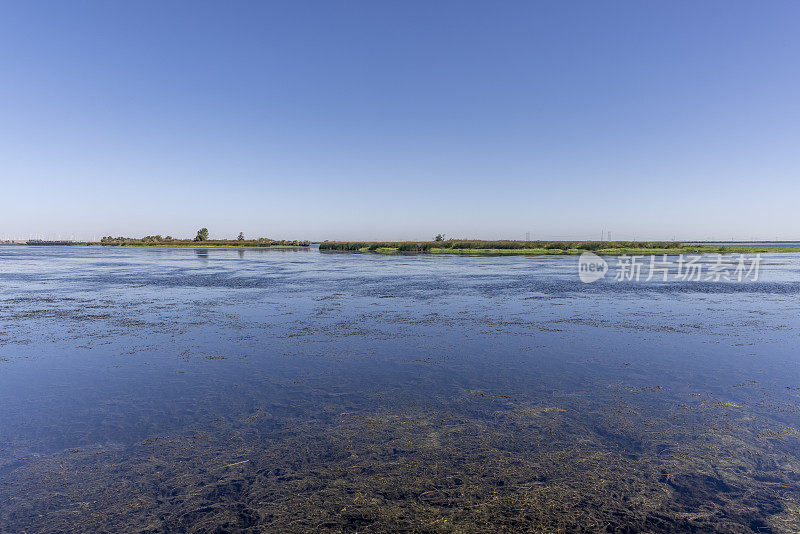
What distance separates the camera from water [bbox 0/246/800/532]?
396cm

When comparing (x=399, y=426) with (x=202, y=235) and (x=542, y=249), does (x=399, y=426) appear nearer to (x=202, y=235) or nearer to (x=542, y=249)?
(x=542, y=249)

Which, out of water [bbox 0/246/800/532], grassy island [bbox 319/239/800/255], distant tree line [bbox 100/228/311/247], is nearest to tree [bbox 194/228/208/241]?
distant tree line [bbox 100/228/311/247]

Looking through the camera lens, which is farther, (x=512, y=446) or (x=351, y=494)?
(x=512, y=446)

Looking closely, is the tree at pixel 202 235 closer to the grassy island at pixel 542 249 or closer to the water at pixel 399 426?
the grassy island at pixel 542 249

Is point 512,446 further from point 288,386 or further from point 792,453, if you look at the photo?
point 288,386

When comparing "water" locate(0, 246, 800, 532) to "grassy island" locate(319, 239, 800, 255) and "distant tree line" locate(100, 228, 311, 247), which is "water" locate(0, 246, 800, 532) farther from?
"distant tree line" locate(100, 228, 311, 247)

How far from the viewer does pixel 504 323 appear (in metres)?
13.0

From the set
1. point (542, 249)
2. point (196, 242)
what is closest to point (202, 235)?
point (196, 242)

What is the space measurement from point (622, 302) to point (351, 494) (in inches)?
668

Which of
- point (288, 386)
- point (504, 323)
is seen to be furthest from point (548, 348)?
point (288, 386)

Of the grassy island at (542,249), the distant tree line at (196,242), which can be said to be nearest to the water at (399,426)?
the grassy island at (542,249)

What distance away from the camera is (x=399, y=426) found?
576 centimetres

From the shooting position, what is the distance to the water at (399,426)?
3.96 m

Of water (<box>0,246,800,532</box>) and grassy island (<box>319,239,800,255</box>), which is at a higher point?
grassy island (<box>319,239,800,255</box>)
